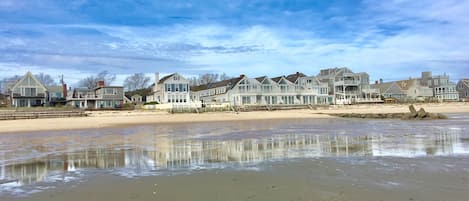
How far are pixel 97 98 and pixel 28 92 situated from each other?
1164 cm

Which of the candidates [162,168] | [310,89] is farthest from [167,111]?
[162,168]

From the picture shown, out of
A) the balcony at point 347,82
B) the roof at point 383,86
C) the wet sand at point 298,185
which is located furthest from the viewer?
the roof at point 383,86

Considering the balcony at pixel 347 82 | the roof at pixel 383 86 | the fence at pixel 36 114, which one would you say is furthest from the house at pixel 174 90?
the roof at pixel 383 86

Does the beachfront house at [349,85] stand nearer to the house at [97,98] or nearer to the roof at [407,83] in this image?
the roof at [407,83]

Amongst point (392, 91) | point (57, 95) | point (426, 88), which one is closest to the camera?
point (57, 95)

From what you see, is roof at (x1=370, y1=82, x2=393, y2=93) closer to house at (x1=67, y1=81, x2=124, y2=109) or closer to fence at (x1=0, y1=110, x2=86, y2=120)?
house at (x1=67, y1=81, x2=124, y2=109)

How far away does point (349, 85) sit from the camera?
84062 mm

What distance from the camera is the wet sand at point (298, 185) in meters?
7.57

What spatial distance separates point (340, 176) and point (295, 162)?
2.48 meters

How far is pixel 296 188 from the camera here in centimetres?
827

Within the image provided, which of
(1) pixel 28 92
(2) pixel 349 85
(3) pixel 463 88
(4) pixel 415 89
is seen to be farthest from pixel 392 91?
(1) pixel 28 92

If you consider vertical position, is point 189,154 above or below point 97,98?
below

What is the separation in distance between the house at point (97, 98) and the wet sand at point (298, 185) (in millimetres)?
64669

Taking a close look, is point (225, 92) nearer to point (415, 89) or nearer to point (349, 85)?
point (349, 85)
